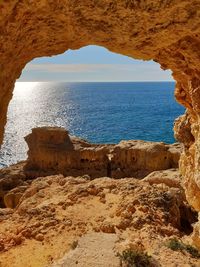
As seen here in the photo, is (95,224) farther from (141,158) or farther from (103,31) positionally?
(141,158)

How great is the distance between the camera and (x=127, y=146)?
133 feet

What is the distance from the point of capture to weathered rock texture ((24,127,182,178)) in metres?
38.3

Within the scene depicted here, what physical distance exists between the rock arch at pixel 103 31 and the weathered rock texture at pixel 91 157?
2741 cm

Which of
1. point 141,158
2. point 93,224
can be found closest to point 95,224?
point 93,224

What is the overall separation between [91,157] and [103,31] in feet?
108

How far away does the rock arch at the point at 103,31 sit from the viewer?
24.0ft

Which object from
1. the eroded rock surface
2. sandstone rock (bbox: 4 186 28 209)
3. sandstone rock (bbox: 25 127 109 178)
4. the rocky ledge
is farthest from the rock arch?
sandstone rock (bbox: 25 127 109 178)

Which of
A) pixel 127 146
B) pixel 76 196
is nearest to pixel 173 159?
pixel 127 146

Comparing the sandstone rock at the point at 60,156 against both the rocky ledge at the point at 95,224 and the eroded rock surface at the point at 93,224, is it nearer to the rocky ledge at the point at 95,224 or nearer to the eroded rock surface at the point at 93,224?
the rocky ledge at the point at 95,224

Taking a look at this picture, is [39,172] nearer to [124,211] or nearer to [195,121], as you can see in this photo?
[124,211]

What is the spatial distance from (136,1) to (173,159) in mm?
31704

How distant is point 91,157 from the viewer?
40750mm

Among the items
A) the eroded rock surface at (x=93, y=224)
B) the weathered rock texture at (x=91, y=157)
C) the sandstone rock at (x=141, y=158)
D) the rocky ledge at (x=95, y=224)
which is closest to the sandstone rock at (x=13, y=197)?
the rocky ledge at (x=95, y=224)

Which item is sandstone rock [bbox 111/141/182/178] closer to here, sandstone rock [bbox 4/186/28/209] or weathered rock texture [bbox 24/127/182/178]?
weathered rock texture [bbox 24/127/182/178]
